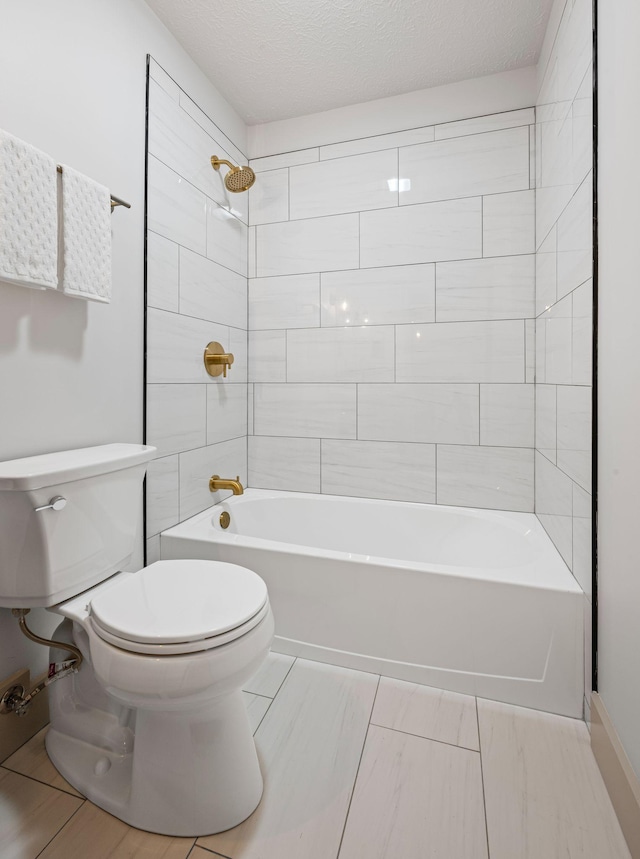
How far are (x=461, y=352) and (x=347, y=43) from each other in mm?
1401

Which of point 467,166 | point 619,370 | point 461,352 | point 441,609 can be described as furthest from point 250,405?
point 619,370

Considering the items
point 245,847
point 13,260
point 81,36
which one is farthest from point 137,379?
point 245,847

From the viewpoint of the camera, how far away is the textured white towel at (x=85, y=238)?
1299 millimetres

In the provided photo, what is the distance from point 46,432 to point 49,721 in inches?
35.2

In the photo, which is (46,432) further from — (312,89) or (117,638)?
(312,89)

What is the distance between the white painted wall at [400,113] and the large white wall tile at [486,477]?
5.23 ft

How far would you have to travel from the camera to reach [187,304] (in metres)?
1.98

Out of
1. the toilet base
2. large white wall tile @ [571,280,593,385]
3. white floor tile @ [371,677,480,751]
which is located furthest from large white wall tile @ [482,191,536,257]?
the toilet base

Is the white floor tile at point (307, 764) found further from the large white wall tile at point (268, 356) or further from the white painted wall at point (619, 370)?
the large white wall tile at point (268, 356)

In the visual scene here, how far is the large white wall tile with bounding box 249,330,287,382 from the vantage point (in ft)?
8.05

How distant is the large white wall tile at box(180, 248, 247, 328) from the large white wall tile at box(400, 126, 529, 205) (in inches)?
38.0

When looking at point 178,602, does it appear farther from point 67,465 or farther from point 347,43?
point 347,43

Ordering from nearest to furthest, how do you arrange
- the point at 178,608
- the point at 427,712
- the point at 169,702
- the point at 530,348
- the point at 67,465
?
the point at 169,702, the point at 178,608, the point at 67,465, the point at 427,712, the point at 530,348

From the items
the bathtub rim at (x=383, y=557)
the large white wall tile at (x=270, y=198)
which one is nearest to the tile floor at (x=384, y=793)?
the bathtub rim at (x=383, y=557)
